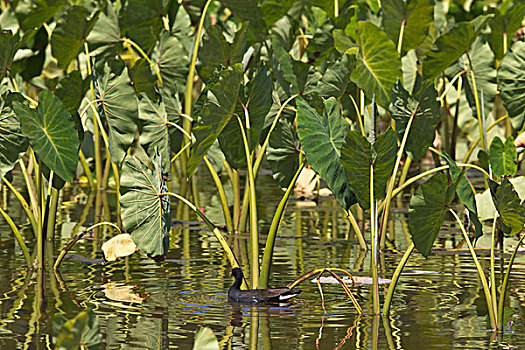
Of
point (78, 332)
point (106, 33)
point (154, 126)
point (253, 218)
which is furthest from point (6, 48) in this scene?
point (78, 332)

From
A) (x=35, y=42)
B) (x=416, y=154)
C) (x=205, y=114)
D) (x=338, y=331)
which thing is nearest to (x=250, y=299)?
(x=338, y=331)

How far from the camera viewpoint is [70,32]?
6230 mm

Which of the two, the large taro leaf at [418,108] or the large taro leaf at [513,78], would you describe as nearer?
the large taro leaf at [418,108]

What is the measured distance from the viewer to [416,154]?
16.6 feet

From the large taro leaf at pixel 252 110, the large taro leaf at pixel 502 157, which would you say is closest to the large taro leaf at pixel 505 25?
the large taro leaf at pixel 502 157

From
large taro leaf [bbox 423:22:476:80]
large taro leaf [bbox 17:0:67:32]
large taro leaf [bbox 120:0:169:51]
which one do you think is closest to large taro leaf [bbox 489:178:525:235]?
large taro leaf [bbox 423:22:476:80]

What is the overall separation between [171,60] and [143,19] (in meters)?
0.47

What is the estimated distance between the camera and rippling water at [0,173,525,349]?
3.71 metres

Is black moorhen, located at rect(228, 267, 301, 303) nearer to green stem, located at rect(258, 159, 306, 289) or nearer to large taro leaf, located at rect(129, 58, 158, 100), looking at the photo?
green stem, located at rect(258, 159, 306, 289)

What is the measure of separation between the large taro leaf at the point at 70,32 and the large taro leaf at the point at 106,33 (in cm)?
58

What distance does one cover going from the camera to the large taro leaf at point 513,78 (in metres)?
5.67

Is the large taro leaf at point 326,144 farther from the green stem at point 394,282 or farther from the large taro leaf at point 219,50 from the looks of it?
the large taro leaf at point 219,50

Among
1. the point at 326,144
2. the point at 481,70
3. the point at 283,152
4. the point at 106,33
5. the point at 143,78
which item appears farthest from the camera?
the point at 106,33

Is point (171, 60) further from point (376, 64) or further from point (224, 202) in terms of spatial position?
point (376, 64)
